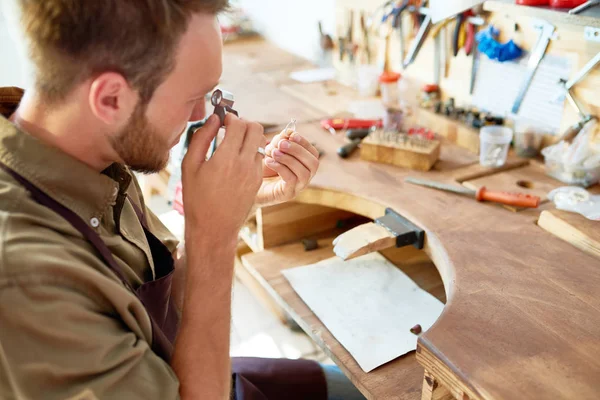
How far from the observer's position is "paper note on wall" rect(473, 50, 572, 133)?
5.30 feet

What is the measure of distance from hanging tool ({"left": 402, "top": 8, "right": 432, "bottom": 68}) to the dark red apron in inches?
47.2

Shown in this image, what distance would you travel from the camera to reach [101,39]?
0.78 metres

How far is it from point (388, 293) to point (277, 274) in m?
0.28

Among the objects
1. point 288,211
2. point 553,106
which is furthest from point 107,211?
point 553,106

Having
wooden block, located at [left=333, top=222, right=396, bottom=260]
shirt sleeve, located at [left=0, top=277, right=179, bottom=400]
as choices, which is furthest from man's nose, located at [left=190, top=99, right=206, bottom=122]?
wooden block, located at [left=333, top=222, right=396, bottom=260]

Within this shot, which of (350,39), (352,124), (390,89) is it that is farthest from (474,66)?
(350,39)

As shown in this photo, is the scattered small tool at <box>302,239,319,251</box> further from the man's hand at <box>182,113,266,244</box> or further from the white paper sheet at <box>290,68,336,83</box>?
the white paper sheet at <box>290,68,336,83</box>

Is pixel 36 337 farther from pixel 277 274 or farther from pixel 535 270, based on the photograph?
pixel 535 270

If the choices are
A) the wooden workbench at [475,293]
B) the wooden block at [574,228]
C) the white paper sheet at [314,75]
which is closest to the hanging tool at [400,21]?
the white paper sheet at [314,75]

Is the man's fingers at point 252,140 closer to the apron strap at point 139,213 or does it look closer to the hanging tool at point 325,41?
the apron strap at point 139,213

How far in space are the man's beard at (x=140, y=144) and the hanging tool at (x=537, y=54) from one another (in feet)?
3.89

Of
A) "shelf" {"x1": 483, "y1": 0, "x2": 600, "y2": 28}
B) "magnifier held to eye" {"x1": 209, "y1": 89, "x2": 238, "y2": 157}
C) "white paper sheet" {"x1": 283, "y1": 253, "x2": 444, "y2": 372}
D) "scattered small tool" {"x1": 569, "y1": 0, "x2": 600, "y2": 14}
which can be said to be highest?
"scattered small tool" {"x1": 569, "y1": 0, "x2": 600, "y2": 14}

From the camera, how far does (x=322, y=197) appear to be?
1531 mm

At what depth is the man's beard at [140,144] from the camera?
34.3 inches
